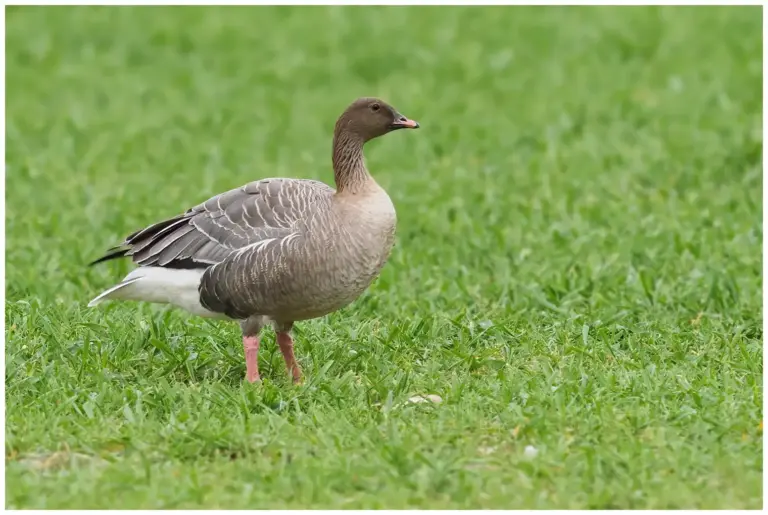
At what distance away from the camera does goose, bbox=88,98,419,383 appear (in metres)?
6.61

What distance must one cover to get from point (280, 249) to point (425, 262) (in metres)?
2.50

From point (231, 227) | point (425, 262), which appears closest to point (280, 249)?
point (231, 227)

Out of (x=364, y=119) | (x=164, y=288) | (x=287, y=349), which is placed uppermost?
(x=364, y=119)

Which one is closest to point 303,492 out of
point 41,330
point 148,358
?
point 148,358

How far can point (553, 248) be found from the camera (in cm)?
927

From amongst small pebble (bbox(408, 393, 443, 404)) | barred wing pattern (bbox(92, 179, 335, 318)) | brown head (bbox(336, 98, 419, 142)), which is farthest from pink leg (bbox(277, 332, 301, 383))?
brown head (bbox(336, 98, 419, 142))

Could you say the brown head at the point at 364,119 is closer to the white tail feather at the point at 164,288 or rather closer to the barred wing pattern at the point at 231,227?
the barred wing pattern at the point at 231,227

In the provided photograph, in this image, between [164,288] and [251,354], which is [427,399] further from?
[164,288]

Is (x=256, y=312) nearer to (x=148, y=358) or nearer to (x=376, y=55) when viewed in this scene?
(x=148, y=358)

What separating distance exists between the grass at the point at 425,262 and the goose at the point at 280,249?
0.36 metres

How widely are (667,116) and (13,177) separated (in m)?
5.82

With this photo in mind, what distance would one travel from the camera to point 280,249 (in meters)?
6.64

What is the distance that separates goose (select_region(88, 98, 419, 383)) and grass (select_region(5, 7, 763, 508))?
1.19 feet

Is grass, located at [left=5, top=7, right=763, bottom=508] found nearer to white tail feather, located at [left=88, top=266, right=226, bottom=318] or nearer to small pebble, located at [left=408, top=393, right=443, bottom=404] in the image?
small pebble, located at [left=408, top=393, right=443, bottom=404]
